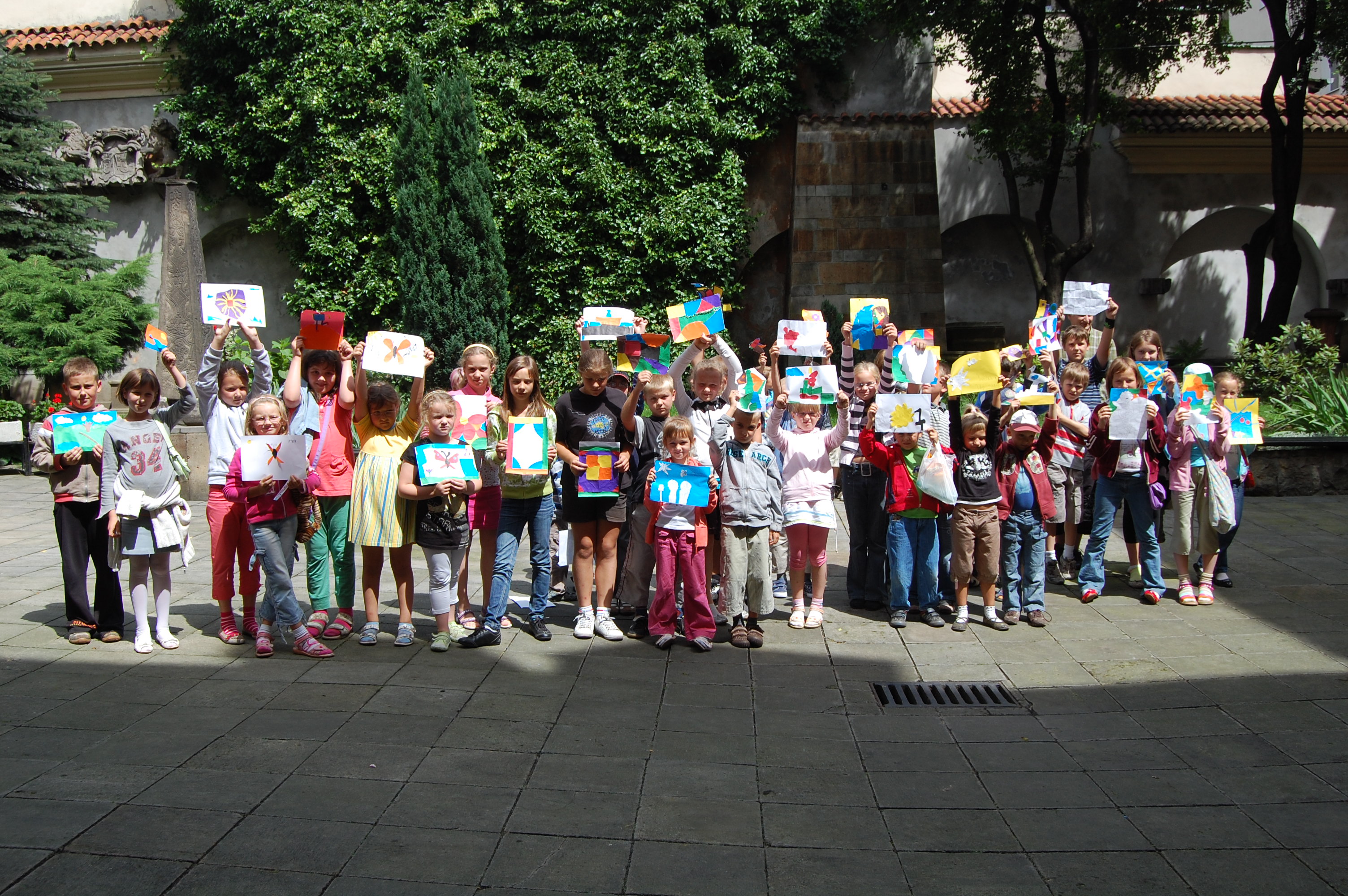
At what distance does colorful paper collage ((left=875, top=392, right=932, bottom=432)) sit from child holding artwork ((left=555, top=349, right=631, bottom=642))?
66.3 inches

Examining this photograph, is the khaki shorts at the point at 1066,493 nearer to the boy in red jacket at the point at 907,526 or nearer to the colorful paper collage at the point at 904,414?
the boy in red jacket at the point at 907,526

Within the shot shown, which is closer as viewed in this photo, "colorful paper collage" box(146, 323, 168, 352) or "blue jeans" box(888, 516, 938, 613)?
"colorful paper collage" box(146, 323, 168, 352)

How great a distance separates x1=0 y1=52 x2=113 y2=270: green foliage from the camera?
1581cm

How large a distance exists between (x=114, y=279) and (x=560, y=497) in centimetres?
1147

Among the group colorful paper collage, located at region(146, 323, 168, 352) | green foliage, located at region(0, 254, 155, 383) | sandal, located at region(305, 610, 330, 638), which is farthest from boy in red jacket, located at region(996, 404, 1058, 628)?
green foliage, located at region(0, 254, 155, 383)

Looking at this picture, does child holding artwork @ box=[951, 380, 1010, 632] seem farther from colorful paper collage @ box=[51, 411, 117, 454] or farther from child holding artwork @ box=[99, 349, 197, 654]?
colorful paper collage @ box=[51, 411, 117, 454]

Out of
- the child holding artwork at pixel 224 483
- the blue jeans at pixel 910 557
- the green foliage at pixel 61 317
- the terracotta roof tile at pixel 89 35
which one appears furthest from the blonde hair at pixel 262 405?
the terracotta roof tile at pixel 89 35

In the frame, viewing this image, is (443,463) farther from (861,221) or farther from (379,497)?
(861,221)

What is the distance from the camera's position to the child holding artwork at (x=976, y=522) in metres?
6.88

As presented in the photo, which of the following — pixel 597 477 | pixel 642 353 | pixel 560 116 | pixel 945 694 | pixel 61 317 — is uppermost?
pixel 560 116

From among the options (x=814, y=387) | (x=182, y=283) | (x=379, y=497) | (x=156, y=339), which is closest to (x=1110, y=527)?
(x=814, y=387)

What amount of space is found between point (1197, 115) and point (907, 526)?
14043mm

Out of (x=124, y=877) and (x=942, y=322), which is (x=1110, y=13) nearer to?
(x=942, y=322)

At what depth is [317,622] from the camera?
6.39 meters
